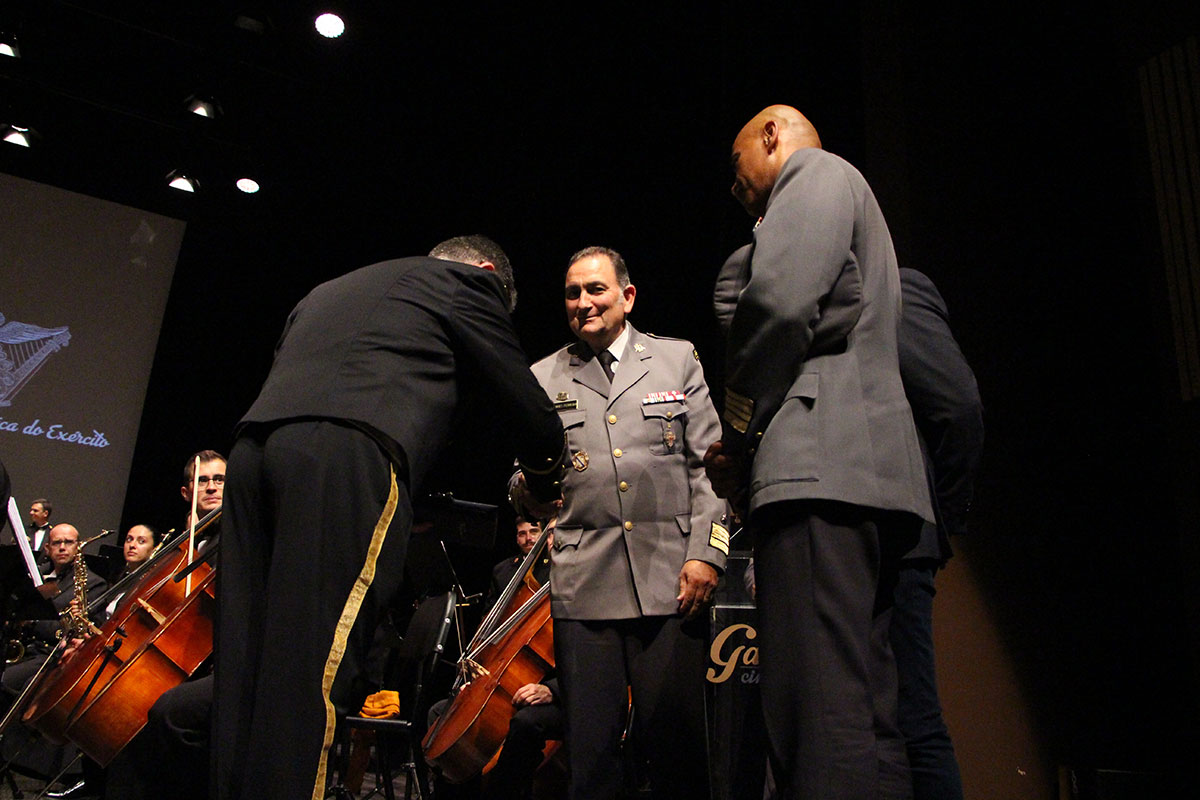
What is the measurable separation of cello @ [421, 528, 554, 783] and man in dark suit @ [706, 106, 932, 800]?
1.55m

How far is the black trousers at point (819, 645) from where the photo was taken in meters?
1.34

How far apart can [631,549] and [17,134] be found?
25.9ft

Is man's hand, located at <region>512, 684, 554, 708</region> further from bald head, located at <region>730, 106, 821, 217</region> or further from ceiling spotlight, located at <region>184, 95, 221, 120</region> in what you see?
ceiling spotlight, located at <region>184, 95, 221, 120</region>

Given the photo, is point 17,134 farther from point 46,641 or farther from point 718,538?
point 718,538

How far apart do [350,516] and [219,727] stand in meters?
0.45

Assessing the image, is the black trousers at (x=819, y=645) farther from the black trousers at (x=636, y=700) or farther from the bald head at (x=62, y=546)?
the bald head at (x=62, y=546)

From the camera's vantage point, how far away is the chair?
3887 mm

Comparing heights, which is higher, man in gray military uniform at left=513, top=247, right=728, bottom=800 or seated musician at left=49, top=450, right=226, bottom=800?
man in gray military uniform at left=513, top=247, right=728, bottom=800

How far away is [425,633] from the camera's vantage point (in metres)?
4.27

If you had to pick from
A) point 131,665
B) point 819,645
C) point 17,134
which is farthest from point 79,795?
point 17,134

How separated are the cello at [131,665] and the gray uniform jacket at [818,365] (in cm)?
197

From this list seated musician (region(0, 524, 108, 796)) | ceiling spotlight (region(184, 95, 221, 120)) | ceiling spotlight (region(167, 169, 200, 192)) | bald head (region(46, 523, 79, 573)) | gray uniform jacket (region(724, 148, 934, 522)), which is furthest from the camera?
ceiling spotlight (region(167, 169, 200, 192))

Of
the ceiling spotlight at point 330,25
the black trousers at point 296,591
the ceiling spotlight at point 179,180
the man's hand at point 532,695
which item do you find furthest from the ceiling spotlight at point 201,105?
the black trousers at point 296,591

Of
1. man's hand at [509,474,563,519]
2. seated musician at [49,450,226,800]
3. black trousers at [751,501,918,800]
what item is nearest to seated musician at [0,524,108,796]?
seated musician at [49,450,226,800]
